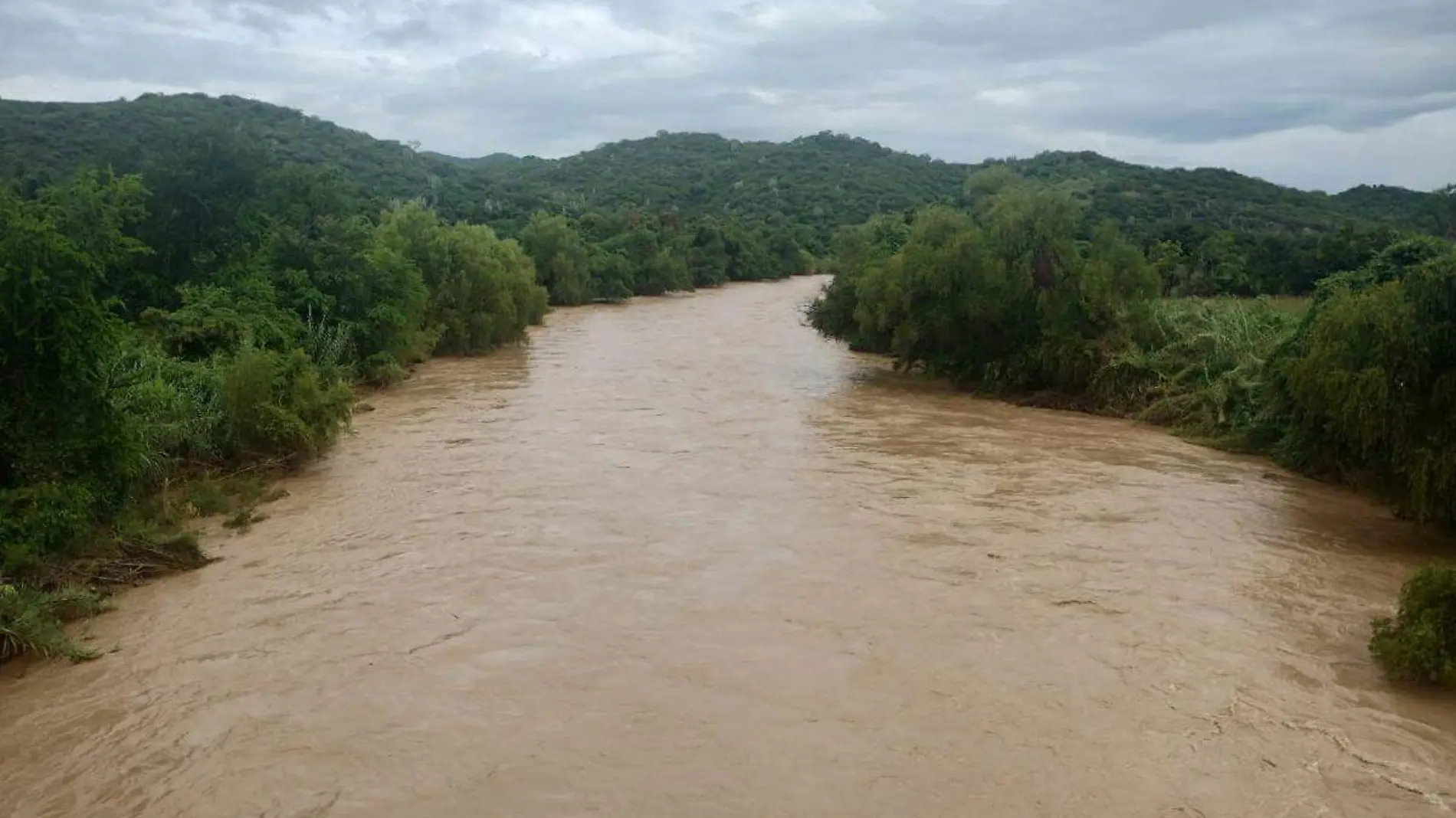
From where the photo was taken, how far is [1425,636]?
8992 millimetres

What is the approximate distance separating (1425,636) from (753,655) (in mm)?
5556

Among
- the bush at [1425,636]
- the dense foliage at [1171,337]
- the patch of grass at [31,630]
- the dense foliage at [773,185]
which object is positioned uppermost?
the dense foliage at [773,185]

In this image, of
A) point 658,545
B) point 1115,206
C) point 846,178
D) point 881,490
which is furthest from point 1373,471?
point 846,178

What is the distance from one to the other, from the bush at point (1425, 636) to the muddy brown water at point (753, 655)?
26cm

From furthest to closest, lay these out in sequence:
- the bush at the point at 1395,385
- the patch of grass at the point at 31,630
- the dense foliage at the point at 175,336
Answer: the bush at the point at 1395,385, the dense foliage at the point at 175,336, the patch of grass at the point at 31,630

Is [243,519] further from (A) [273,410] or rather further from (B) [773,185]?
(B) [773,185]

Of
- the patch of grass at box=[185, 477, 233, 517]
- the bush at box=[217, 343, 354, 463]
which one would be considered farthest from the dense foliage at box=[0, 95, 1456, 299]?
the patch of grass at box=[185, 477, 233, 517]

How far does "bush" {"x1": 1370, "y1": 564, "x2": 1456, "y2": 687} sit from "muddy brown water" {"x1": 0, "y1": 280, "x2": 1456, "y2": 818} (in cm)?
26

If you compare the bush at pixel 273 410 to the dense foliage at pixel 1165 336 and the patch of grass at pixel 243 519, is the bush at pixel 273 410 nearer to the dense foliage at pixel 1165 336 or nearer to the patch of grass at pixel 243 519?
the patch of grass at pixel 243 519

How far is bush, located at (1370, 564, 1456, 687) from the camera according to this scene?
896cm

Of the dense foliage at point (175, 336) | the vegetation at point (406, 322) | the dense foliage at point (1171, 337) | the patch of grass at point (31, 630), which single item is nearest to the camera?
the patch of grass at point (31, 630)

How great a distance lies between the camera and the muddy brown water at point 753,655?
753 centimetres

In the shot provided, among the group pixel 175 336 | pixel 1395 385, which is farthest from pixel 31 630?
pixel 1395 385

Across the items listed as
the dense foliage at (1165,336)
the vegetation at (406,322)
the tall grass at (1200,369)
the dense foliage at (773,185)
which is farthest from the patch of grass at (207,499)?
the tall grass at (1200,369)
